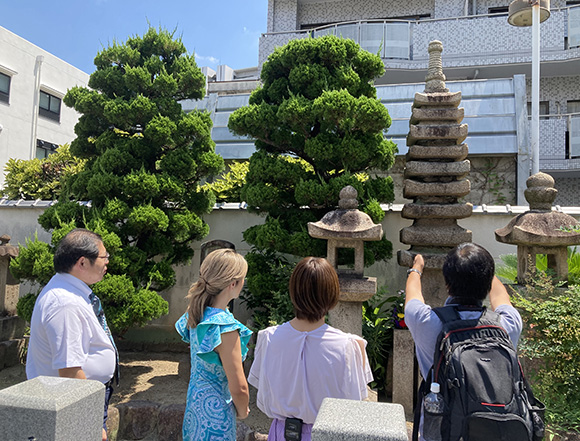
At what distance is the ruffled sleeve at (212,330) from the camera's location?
2.29m

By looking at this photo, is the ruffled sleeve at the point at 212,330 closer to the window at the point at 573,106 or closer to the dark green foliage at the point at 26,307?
the dark green foliage at the point at 26,307

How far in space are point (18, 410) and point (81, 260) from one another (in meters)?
0.95

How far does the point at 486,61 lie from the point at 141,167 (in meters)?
11.7

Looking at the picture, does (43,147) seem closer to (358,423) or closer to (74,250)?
(74,250)

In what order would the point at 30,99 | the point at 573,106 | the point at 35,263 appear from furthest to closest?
the point at 30,99 < the point at 573,106 < the point at 35,263

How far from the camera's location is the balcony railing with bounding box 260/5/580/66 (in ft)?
42.0

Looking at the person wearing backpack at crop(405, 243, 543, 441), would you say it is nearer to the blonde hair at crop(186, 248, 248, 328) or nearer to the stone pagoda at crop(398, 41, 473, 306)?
the blonde hair at crop(186, 248, 248, 328)

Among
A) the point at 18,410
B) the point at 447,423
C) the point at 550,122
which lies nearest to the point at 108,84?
the point at 18,410

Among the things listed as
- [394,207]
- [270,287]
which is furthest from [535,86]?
[270,287]

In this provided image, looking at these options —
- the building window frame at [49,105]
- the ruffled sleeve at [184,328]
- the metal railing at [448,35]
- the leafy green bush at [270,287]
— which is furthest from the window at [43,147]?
the ruffled sleeve at [184,328]

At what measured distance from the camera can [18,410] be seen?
6.37 ft

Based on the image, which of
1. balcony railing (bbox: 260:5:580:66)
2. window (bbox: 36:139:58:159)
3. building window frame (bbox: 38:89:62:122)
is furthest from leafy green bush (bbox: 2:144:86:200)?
building window frame (bbox: 38:89:62:122)

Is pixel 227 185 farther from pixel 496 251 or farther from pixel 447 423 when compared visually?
pixel 447 423

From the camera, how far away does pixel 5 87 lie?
15.6 meters
